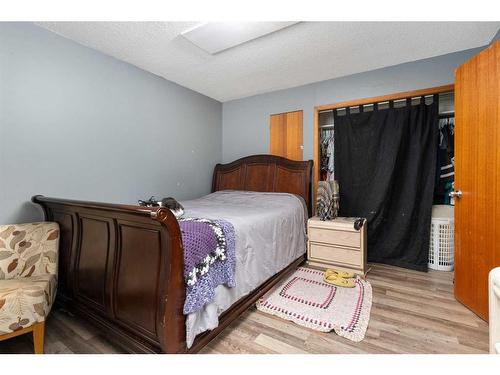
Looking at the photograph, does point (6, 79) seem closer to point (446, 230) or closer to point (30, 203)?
point (30, 203)

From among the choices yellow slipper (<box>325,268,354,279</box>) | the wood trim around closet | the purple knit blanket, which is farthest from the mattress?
the wood trim around closet

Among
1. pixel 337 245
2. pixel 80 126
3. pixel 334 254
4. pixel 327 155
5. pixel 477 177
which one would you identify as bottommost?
pixel 334 254

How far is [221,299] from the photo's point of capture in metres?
1.47

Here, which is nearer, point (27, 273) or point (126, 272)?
point (126, 272)

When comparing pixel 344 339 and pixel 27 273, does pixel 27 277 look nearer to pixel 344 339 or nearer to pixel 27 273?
pixel 27 273

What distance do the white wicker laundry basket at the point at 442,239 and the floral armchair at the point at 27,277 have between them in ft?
11.5

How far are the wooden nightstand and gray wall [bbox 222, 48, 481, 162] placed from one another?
3.41ft

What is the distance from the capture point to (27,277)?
1.56m

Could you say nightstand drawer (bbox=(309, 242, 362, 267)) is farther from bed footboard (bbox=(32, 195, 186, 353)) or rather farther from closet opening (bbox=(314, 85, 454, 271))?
bed footboard (bbox=(32, 195, 186, 353))

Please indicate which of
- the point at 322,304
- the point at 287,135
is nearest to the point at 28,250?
the point at 322,304

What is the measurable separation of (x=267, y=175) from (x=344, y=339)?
7.10ft

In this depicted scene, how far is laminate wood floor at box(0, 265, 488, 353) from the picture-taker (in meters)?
1.40
